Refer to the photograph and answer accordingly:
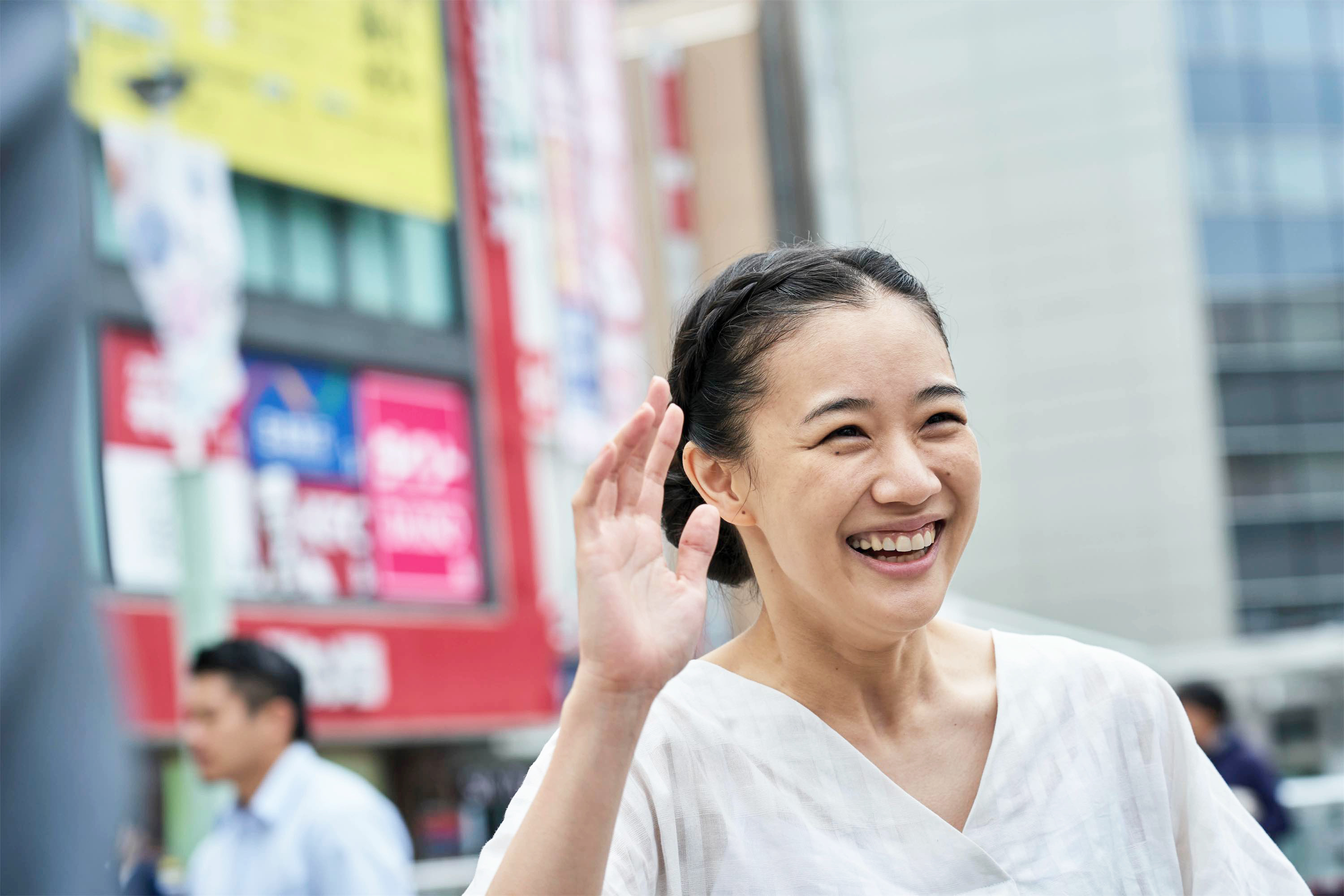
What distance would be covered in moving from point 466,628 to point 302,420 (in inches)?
104

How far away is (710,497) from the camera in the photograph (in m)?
1.85

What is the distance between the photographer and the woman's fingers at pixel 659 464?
1.54 meters

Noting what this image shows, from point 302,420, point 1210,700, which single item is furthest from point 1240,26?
point 1210,700

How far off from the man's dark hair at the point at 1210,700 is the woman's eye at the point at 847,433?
179 inches

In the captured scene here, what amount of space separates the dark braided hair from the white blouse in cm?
25

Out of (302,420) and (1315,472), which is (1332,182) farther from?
(302,420)

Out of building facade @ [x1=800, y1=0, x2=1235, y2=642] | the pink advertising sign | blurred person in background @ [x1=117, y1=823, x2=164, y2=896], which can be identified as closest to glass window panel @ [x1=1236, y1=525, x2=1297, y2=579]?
building facade @ [x1=800, y1=0, x2=1235, y2=642]

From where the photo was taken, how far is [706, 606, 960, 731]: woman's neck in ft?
5.83

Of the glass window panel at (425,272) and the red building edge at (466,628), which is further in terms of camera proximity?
the glass window panel at (425,272)

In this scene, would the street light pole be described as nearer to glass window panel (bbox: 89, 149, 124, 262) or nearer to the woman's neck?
the woman's neck

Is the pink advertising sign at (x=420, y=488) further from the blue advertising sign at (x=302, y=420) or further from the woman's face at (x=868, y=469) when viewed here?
the woman's face at (x=868, y=469)

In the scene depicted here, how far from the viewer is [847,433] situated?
168cm

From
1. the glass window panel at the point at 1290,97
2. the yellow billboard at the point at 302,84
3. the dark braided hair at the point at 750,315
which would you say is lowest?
the dark braided hair at the point at 750,315

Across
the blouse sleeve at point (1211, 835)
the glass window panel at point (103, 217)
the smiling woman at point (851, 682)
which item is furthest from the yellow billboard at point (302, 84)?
the blouse sleeve at point (1211, 835)
